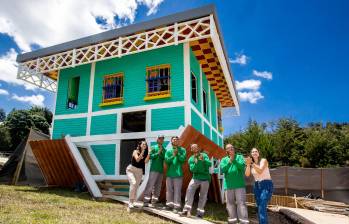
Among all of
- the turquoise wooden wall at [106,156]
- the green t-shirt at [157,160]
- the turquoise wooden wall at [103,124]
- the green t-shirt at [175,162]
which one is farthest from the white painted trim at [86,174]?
the green t-shirt at [175,162]

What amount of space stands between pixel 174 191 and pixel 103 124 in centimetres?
531

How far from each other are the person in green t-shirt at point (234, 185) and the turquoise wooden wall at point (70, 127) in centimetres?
709

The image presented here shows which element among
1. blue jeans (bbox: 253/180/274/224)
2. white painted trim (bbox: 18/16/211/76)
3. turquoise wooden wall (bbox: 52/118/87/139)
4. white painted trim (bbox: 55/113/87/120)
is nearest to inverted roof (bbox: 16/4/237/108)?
white painted trim (bbox: 18/16/211/76)

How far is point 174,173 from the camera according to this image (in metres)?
7.07

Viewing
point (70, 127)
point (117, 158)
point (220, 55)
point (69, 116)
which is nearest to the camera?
point (117, 158)

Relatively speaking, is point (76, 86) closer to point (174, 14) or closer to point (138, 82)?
point (138, 82)

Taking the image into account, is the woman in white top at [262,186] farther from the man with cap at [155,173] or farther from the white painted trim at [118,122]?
the white painted trim at [118,122]

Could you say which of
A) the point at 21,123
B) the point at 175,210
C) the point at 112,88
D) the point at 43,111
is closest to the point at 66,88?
the point at 112,88

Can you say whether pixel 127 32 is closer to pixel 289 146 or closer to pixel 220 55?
pixel 220 55

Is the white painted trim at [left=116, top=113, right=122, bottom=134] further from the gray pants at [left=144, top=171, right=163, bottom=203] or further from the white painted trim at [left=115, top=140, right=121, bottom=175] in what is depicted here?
the gray pants at [left=144, top=171, right=163, bottom=203]

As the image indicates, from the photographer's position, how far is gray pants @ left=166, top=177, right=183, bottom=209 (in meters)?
6.91

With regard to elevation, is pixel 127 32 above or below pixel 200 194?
above

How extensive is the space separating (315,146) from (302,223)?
2451 cm

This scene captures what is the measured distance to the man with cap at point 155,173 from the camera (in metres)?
7.36
